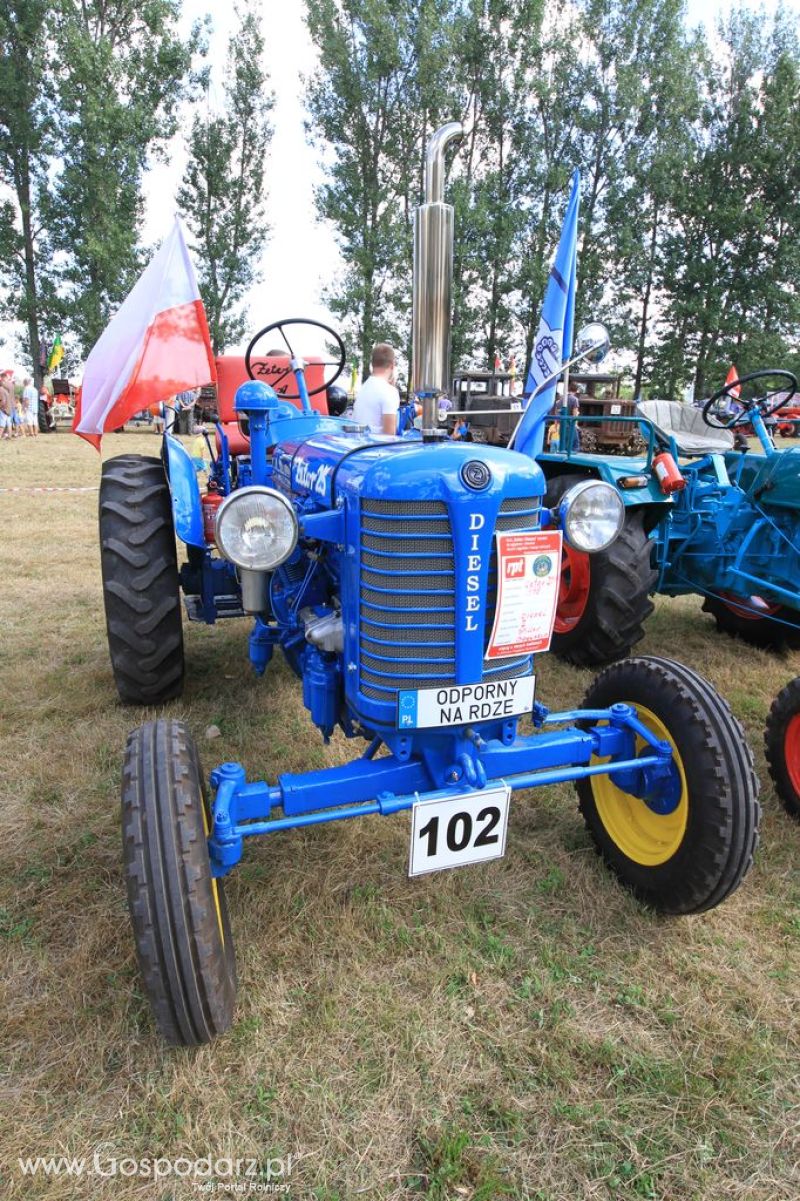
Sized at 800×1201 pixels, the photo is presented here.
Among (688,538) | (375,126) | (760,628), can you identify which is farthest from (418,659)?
(375,126)

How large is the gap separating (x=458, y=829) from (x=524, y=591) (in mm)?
598

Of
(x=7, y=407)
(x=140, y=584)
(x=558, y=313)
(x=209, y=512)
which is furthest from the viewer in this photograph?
(x=7, y=407)

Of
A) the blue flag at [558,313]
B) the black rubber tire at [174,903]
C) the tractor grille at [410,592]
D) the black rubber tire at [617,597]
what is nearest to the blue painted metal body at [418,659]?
the tractor grille at [410,592]

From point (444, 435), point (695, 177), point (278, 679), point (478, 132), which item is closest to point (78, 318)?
point (478, 132)

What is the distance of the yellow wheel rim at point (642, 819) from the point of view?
2.16 m

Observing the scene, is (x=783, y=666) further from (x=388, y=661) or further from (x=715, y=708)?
(x=388, y=661)

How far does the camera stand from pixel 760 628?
4.54 metres

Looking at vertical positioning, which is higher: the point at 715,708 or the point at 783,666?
the point at 715,708

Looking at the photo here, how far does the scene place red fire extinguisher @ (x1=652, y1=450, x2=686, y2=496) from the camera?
375cm

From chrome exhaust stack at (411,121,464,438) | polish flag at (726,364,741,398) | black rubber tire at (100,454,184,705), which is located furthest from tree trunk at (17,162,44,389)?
chrome exhaust stack at (411,121,464,438)

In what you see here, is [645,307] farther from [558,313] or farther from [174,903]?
[174,903]

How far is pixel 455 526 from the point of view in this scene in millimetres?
1795

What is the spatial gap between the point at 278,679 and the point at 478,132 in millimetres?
23296

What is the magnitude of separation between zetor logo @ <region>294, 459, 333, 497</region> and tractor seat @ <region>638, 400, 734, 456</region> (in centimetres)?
290
